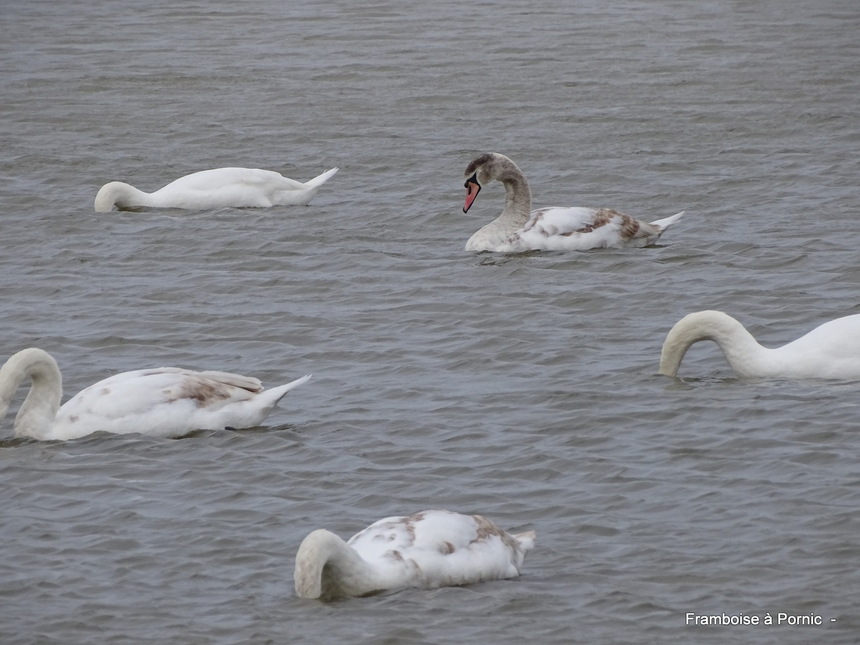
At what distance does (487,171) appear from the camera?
15.2 metres

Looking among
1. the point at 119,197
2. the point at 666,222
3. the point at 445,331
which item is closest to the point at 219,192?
the point at 119,197

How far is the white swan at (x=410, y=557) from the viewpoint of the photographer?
728cm

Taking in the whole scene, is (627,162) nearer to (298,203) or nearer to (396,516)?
(298,203)

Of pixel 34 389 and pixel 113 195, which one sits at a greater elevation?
pixel 34 389

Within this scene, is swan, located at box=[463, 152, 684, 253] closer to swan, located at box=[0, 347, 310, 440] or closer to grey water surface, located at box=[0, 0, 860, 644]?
grey water surface, located at box=[0, 0, 860, 644]

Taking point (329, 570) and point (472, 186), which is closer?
point (329, 570)

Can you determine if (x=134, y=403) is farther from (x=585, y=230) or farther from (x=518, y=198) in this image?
(x=518, y=198)

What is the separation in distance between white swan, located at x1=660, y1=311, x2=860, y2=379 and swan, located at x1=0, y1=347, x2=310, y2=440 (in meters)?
2.25

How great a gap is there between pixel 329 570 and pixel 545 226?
7593mm

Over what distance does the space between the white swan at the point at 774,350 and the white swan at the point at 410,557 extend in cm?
318

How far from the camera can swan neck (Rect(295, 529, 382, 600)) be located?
7.18 m

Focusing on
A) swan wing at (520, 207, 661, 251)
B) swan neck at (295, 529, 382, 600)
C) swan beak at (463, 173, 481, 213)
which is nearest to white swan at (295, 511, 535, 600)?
swan neck at (295, 529, 382, 600)

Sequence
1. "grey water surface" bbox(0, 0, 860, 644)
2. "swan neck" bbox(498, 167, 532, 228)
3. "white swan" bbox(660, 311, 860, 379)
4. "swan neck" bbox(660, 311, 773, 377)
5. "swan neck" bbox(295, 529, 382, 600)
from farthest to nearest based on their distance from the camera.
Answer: "swan neck" bbox(498, 167, 532, 228)
"swan neck" bbox(660, 311, 773, 377)
"white swan" bbox(660, 311, 860, 379)
"grey water surface" bbox(0, 0, 860, 644)
"swan neck" bbox(295, 529, 382, 600)

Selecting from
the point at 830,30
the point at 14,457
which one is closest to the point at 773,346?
the point at 14,457
